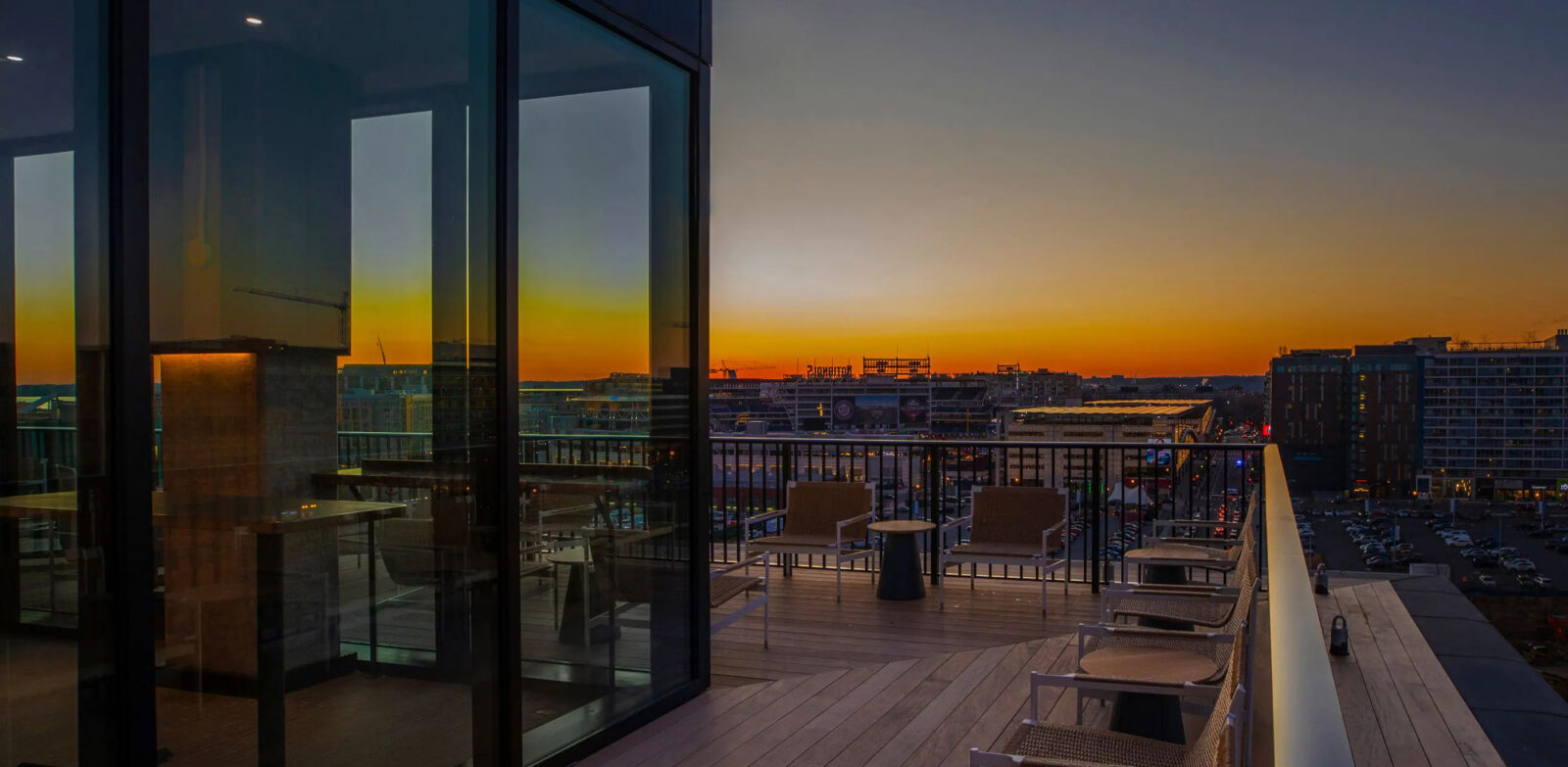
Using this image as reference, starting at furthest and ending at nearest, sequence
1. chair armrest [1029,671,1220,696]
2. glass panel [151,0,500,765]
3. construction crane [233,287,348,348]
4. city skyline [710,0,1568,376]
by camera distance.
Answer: city skyline [710,0,1568,376] < chair armrest [1029,671,1220,696] < construction crane [233,287,348,348] < glass panel [151,0,500,765]

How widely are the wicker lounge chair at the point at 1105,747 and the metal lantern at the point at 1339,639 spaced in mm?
3156

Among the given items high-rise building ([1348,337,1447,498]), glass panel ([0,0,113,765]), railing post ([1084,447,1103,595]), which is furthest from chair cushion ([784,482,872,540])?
high-rise building ([1348,337,1447,498])

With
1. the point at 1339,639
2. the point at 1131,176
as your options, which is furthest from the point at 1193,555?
the point at 1131,176

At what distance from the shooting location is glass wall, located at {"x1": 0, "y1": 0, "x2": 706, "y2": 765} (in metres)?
2.08

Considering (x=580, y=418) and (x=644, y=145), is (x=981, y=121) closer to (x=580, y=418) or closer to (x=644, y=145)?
(x=644, y=145)

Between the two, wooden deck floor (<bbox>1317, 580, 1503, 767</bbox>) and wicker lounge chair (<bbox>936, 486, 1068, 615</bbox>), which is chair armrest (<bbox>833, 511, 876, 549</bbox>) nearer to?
wicker lounge chair (<bbox>936, 486, 1068, 615</bbox>)

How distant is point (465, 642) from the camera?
3.25m

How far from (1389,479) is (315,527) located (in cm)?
1396

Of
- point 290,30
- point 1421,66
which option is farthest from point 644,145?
point 1421,66

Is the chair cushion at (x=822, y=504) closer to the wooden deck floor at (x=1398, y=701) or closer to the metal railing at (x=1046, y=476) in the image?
the metal railing at (x=1046, y=476)

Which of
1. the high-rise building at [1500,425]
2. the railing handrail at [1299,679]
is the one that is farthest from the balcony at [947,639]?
the high-rise building at [1500,425]

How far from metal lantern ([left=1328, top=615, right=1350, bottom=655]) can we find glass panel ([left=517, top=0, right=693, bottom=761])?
10.9 ft

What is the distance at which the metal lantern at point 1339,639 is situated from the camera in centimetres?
520

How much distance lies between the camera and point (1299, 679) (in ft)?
3.14
